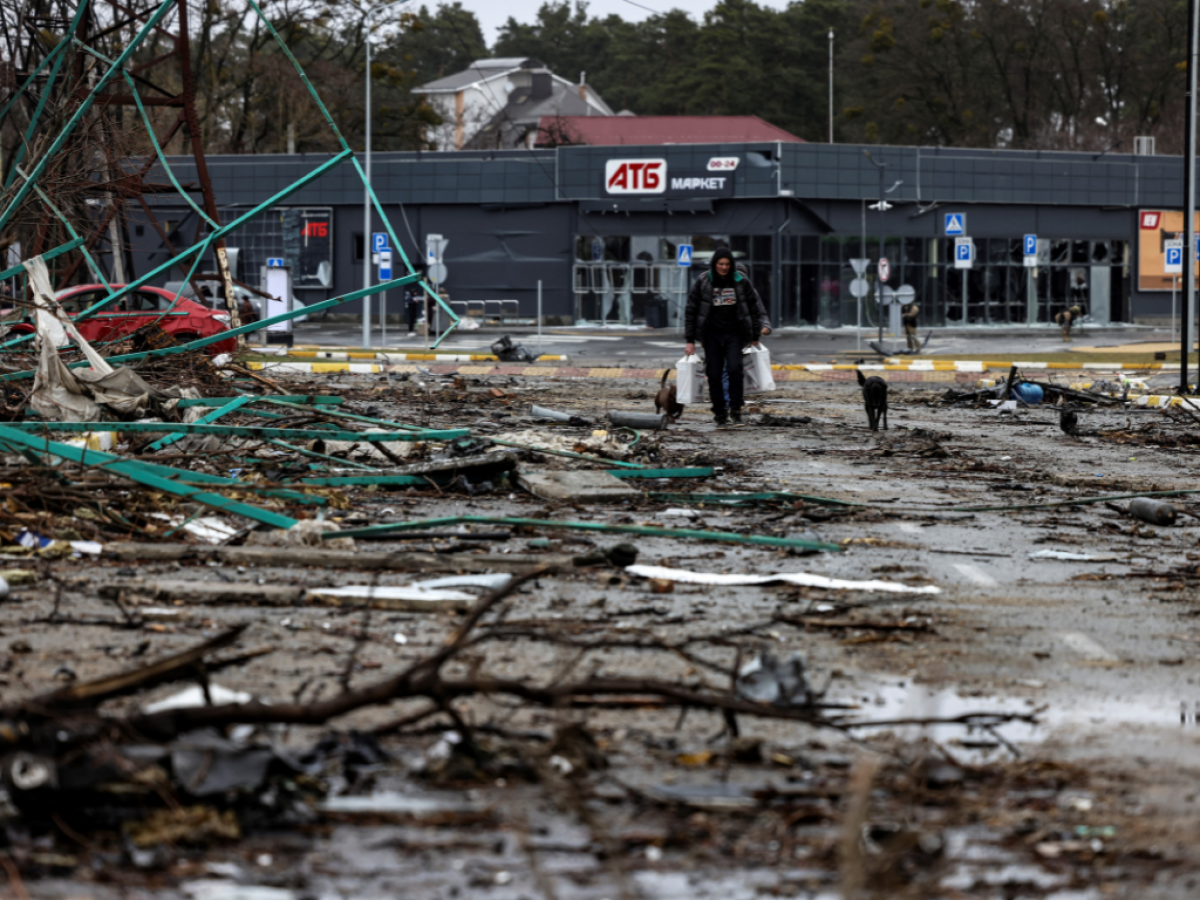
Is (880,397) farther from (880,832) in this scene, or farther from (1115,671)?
(880,832)

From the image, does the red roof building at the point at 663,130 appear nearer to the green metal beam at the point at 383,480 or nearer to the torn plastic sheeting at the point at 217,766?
the green metal beam at the point at 383,480

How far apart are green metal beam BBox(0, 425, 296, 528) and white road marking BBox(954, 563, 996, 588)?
3371 millimetres

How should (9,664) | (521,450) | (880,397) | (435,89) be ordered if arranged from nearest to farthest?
1. (9,664)
2. (521,450)
3. (880,397)
4. (435,89)

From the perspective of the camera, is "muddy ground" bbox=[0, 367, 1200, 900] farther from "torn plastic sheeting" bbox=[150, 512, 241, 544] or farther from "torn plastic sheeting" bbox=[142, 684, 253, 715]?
"torn plastic sheeting" bbox=[150, 512, 241, 544]

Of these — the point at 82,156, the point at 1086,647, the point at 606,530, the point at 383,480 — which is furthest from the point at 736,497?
the point at 82,156

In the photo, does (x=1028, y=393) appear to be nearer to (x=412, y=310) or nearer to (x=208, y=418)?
(x=208, y=418)

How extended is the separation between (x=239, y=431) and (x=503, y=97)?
85.0 meters

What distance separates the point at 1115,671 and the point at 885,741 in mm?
1413

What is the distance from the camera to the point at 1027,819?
3826 millimetres

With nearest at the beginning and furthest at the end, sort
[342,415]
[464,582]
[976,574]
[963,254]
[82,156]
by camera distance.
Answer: [464,582] < [976,574] < [342,415] < [82,156] < [963,254]

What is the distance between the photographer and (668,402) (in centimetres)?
1529

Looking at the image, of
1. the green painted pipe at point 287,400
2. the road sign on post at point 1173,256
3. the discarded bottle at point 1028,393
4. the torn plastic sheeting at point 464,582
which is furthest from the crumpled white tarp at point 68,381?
the road sign on post at point 1173,256

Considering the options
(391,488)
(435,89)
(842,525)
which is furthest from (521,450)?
(435,89)

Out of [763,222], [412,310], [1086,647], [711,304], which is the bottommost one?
[1086,647]
